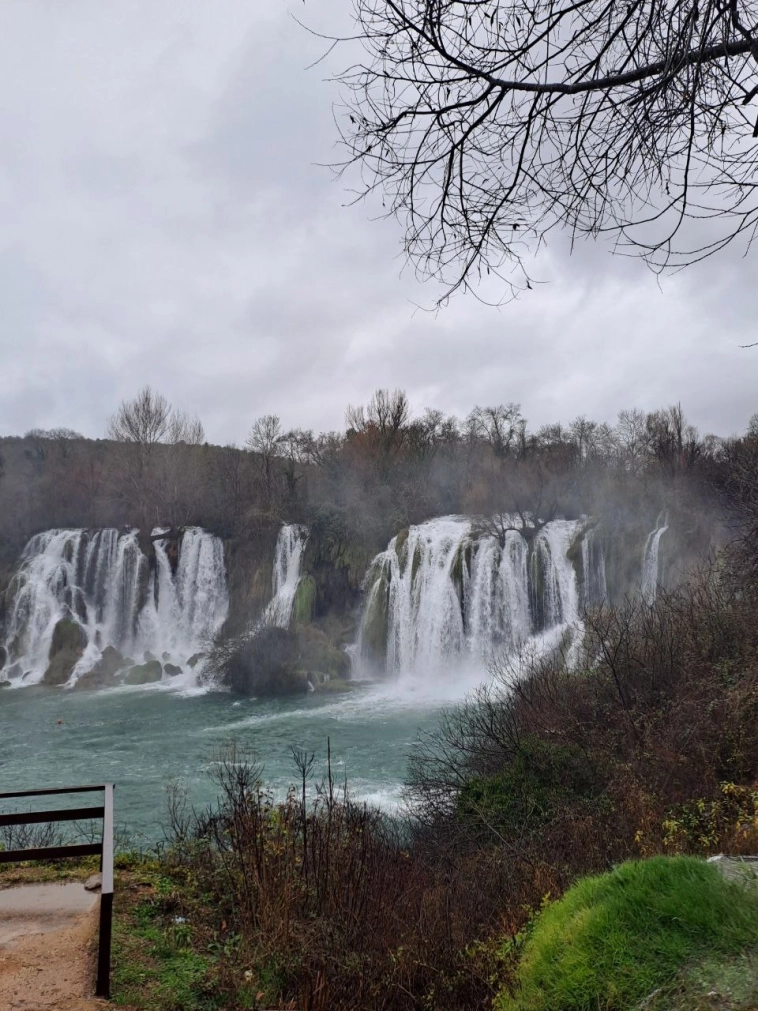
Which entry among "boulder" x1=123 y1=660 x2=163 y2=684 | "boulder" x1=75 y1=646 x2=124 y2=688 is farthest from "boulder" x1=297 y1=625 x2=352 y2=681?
"boulder" x1=75 y1=646 x2=124 y2=688

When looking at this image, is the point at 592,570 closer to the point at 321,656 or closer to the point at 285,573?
the point at 321,656

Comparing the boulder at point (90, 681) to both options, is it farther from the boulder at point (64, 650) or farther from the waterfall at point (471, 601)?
the waterfall at point (471, 601)

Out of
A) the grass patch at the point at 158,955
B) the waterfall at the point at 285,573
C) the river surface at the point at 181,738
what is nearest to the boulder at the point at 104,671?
the river surface at the point at 181,738

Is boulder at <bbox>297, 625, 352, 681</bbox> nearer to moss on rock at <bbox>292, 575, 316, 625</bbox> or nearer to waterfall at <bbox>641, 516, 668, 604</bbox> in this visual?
moss on rock at <bbox>292, 575, 316, 625</bbox>

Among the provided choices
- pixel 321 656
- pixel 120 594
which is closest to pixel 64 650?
pixel 120 594

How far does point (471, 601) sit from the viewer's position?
2727 cm

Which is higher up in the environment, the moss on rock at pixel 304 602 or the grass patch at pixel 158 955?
the moss on rock at pixel 304 602

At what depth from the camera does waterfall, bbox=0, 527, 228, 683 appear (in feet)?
106

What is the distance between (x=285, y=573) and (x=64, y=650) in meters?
10.0

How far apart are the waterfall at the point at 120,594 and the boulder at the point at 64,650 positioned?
37 cm

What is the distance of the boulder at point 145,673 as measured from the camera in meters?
28.7

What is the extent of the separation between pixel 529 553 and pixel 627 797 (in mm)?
18118

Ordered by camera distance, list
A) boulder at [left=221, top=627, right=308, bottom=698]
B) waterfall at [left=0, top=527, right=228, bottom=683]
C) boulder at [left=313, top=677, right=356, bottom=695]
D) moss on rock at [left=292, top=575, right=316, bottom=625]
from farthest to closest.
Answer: waterfall at [left=0, top=527, right=228, bottom=683], moss on rock at [left=292, top=575, right=316, bottom=625], boulder at [left=313, top=677, right=356, bottom=695], boulder at [left=221, top=627, right=308, bottom=698]

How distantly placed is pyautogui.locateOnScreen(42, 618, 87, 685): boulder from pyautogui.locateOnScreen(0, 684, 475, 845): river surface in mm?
1867
